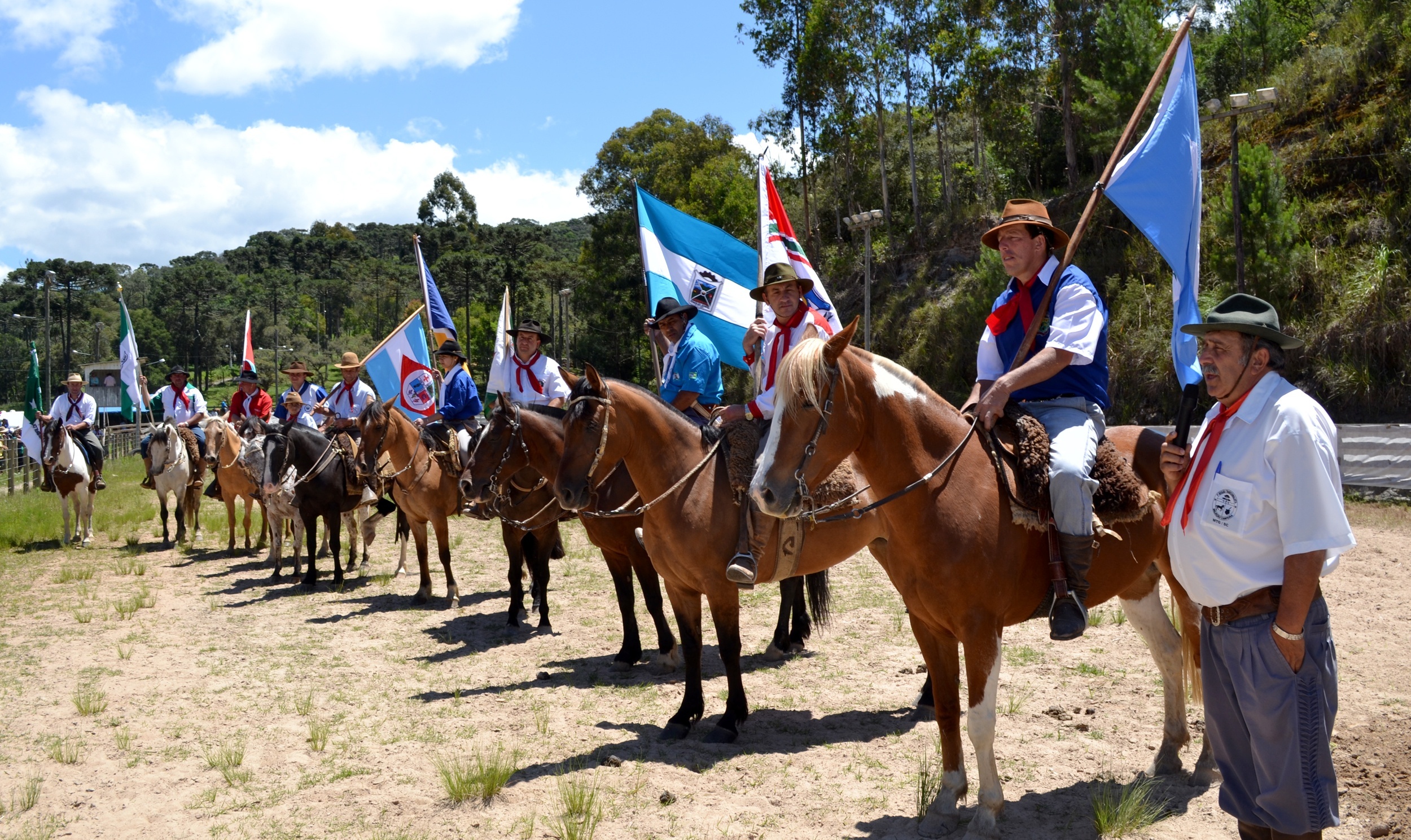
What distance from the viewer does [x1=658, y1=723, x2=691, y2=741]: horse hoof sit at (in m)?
6.19

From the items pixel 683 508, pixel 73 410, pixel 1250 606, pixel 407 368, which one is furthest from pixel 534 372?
pixel 73 410

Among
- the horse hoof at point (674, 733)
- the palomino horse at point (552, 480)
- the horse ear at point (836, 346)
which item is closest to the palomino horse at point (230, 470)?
the palomino horse at point (552, 480)

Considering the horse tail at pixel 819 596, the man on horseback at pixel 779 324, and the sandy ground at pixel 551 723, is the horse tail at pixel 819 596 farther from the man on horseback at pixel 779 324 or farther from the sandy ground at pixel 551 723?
the man on horseback at pixel 779 324

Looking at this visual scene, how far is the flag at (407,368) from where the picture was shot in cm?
1334

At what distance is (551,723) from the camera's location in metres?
6.65

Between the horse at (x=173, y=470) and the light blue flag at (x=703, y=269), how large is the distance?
10.8 m

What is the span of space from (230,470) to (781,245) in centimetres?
1091

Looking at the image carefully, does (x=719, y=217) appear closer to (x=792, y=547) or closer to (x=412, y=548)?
(x=412, y=548)

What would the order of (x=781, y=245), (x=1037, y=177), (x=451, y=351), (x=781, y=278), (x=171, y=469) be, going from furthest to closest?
1. (x=1037, y=177)
2. (x=171, y=469)
3. (x=451, y=351)
4. (x=781, y=245)
5. (x=781, y=278)

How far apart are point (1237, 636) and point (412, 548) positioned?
14.2 meters

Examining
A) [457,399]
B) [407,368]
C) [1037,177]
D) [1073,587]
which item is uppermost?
[1037,177]

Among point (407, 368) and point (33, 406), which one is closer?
point (407, 368)

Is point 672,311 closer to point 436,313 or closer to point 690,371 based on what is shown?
point 690,371

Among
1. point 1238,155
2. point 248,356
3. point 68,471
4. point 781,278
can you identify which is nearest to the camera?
point 781,278
